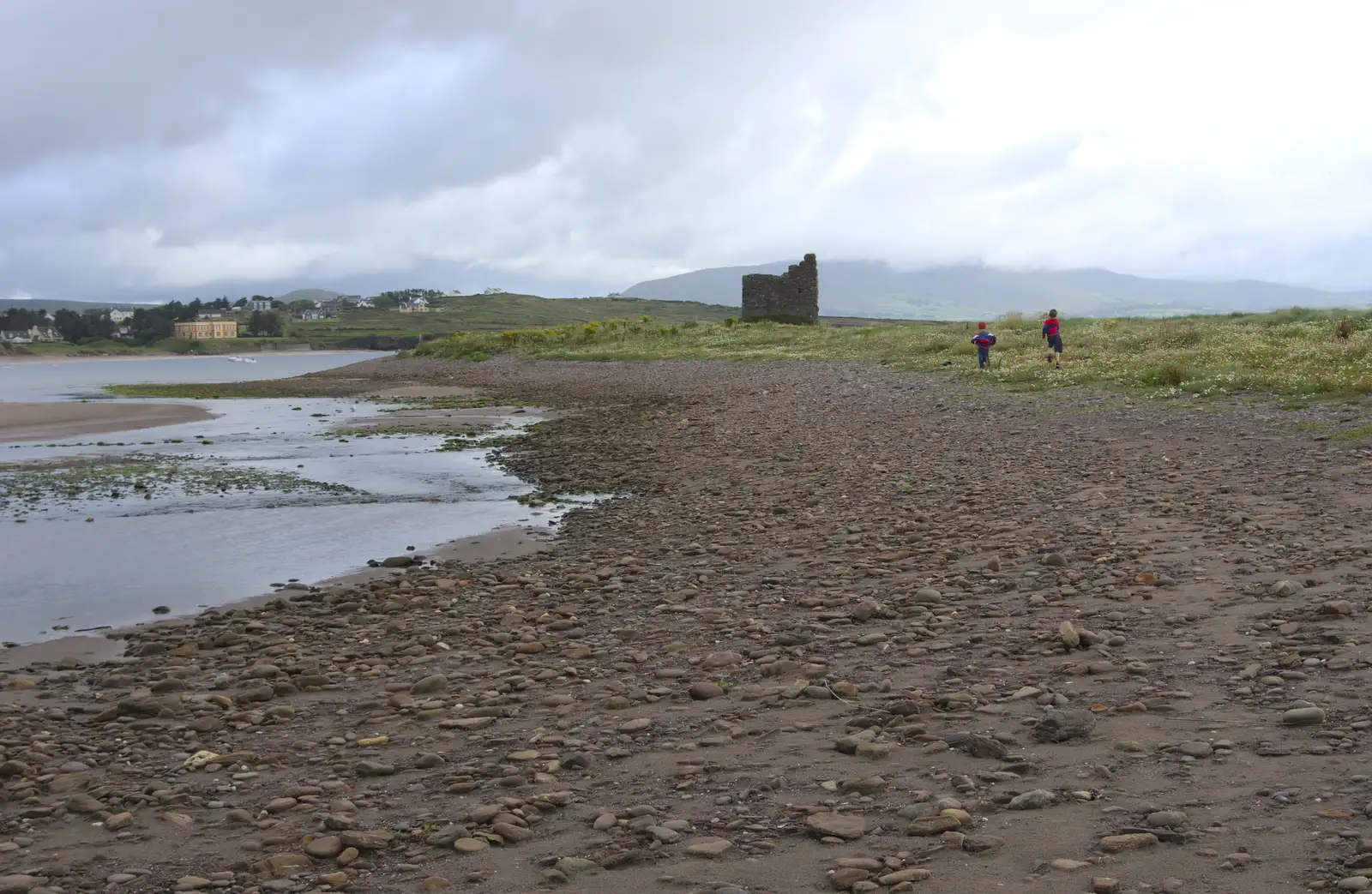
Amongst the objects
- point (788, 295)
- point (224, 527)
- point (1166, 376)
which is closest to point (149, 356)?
point (788, 295)

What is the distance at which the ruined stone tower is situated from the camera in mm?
78062

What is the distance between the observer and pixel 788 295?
78812mm

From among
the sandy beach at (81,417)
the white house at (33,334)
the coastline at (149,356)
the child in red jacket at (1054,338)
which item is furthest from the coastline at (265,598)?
the white house at (33,334)

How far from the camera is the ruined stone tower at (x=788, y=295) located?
78062mm

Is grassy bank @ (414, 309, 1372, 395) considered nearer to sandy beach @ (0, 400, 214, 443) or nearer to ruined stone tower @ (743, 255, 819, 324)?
ruined stone tower @ (743, 255, 819, 324)

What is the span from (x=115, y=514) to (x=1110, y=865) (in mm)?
16653

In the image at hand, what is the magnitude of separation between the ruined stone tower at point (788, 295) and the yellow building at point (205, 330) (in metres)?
135

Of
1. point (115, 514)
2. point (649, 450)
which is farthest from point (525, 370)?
point (115, 514)

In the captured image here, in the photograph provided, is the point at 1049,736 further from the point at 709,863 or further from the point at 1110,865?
the point at 709,863

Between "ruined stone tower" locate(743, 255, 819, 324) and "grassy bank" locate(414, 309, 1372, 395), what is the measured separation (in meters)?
6.35

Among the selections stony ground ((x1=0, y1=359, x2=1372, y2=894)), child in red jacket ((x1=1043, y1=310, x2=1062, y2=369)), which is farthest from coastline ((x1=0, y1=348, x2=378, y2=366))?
stony ground ((x1=0, y1=359, x2=1372, y2=894))

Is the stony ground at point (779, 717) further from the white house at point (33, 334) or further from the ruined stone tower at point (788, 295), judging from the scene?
the white house at point (33, 334)

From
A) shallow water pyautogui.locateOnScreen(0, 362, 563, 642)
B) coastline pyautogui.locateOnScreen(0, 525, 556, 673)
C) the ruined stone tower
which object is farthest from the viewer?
the ruined stone tower

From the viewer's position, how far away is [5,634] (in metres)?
10.1
